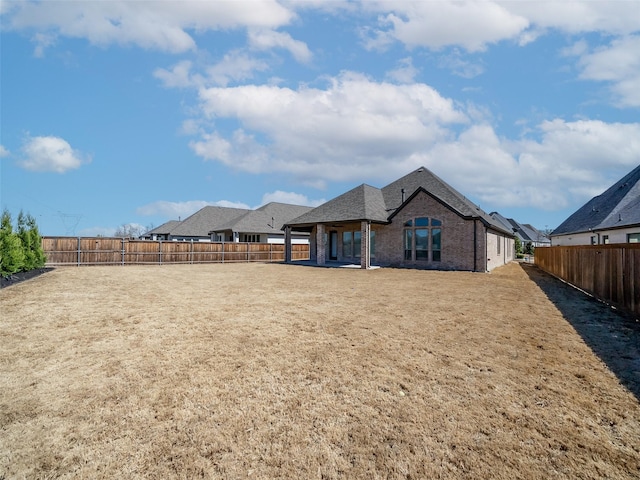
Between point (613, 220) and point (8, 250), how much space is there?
1299 inches

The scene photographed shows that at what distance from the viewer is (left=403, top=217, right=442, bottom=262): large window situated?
21500 millimetres

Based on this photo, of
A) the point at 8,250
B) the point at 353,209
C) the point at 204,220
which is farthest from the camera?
the point at 204,220

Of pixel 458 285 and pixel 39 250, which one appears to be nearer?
pixel 458 285

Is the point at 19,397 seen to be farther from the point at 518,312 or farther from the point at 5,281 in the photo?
the point at 5,281

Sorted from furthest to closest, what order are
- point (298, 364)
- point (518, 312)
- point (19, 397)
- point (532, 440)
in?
point (518, 312), point (298, 364), point (19, 397), point (532, 440)

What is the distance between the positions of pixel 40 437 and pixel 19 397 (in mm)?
1222

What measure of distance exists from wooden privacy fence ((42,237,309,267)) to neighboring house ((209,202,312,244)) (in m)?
4.81

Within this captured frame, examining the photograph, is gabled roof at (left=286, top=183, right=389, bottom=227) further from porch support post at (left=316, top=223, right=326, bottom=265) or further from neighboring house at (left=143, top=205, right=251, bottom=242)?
neighboring house at (left=143, top=205, right=251, bottom=242)

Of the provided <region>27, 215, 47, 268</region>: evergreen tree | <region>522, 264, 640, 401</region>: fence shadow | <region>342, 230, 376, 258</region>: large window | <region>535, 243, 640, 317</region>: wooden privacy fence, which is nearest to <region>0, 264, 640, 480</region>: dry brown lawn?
<region>522, 264, 640, 401</region>: fence shadow

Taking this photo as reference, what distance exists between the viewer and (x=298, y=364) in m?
4.85

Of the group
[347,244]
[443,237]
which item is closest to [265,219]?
[347,244]

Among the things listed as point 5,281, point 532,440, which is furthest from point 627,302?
point 5,281

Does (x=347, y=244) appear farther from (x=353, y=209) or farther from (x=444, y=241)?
(x=444, y=241)

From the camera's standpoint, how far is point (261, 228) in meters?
36.3
